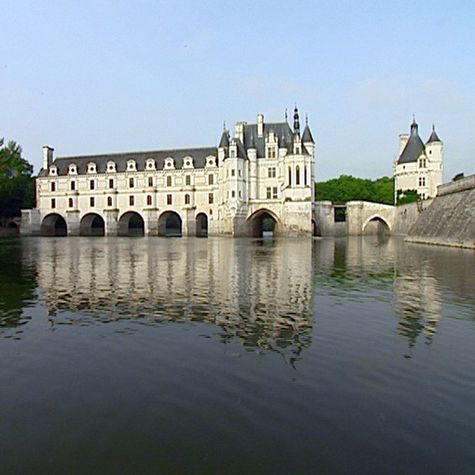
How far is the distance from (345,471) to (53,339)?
6463 mm

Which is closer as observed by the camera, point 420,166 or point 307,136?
point 307,136

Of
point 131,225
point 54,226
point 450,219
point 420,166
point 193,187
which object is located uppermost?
point 420,166

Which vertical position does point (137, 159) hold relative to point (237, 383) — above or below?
above

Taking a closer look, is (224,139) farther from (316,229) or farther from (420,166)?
(420,166)

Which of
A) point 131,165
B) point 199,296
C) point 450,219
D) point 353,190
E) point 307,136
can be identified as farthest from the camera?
point 353,190

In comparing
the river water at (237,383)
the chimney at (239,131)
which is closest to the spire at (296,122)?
the chimney at (239,131)

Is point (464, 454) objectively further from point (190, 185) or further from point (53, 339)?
point (190, 185)

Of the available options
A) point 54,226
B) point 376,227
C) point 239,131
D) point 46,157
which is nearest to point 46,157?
point 46,157

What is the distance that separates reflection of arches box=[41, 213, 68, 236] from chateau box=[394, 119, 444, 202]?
5836 cm

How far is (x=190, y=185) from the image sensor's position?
6888 cm

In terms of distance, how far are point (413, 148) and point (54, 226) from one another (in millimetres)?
62735

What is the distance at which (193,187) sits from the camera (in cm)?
6875

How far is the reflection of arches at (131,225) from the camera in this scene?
73750 millimetres

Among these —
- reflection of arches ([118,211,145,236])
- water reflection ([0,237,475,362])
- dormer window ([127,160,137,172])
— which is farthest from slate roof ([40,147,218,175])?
water reflection ([0,237,475,362])
